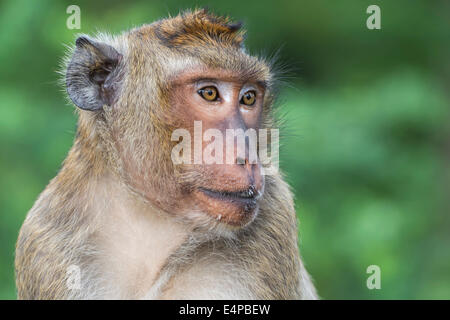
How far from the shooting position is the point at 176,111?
4.57 meters

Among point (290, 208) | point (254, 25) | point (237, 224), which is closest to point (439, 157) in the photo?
point (254, 25)

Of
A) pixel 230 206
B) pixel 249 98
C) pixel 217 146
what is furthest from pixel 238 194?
pixel 249 98

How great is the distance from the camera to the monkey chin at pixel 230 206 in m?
4.35

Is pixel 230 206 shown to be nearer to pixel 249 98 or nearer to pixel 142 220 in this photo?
pixel 142 220

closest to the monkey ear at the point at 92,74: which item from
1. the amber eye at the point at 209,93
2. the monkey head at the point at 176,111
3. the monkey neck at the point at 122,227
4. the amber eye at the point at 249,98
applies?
the monkey head at the point at 176,111

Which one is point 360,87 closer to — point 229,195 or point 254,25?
point 254,25

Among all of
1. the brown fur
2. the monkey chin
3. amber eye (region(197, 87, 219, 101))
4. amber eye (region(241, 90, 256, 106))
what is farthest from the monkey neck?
amber eye (region(241, 90, 256, 106))

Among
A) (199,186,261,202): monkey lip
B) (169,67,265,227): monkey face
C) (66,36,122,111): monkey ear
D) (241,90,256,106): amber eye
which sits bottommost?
(199,186,261,202): monkey lip

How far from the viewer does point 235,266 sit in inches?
186

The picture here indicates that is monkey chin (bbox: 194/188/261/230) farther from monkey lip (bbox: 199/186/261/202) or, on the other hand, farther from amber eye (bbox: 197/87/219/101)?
amber eye (bbox: 197/87/219/101)

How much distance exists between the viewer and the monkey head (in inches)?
173

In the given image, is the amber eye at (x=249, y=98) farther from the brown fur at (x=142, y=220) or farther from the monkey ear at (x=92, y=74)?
the monkey ear at (x=92, y=74)

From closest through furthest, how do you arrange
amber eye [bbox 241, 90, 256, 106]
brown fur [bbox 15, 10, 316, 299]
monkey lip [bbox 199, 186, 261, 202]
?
monkey lip [bbox 199, 186, 261, 202]
brown fur [bbox 15, 10, 316, 299]
amber eye [bbox 241, 90, 256, 106]

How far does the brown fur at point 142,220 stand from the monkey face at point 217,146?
0.06 m
